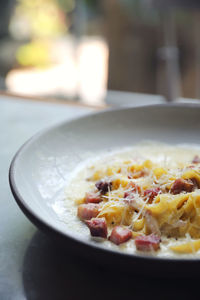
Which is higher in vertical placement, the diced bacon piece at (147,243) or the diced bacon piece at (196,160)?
the diced bacon piece at (196,160)

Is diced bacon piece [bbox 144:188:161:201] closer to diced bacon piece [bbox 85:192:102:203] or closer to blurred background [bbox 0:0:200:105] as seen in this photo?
diced bacon piece [bbox 85:192:102:203]

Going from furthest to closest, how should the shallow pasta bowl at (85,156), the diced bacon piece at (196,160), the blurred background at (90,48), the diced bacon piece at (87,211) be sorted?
the blurred background at (90,48) < the diced bacon piece at (196,160) < the diced bacon piece at (87,211) < the shallow pasta bowl at (85,156)

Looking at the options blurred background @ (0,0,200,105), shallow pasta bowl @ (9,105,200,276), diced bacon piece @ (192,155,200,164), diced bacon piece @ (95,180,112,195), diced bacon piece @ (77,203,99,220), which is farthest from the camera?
blurred background @ (0,0,200,105)

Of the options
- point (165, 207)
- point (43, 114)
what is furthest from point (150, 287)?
point (43, 114)

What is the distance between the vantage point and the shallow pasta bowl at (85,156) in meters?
0.80

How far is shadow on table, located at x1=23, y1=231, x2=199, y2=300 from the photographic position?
0.89m

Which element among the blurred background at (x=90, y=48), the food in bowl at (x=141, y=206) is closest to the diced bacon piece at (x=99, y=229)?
the food in bowl at (x=141, y=206)

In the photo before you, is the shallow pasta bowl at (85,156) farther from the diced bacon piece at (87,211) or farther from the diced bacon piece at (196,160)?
the diced bacon piece at (196,160)

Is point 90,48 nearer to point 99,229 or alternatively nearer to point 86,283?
point 99,229

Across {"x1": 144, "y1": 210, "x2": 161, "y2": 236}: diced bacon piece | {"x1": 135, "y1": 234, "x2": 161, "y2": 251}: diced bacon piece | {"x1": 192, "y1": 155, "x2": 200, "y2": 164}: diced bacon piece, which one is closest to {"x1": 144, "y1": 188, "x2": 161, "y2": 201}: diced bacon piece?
{"x1": 144, "y1": 210, "x2": 161, "y2": 236}: diced bacon piece

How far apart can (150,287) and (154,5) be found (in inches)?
93.1

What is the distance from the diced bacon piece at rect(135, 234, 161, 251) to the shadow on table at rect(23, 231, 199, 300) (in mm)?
65

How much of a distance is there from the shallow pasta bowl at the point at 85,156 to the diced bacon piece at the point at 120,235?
39mm

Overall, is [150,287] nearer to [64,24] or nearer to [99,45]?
[64,24]
